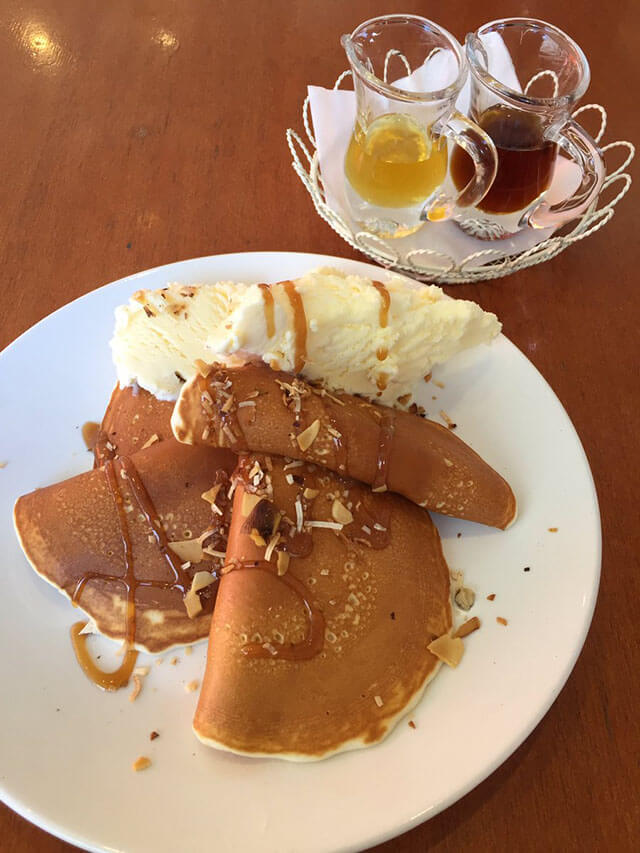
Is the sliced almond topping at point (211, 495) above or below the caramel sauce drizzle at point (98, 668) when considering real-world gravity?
above

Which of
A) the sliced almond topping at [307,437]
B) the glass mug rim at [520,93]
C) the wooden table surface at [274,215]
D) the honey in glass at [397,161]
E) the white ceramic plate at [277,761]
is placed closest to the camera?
the white ceramic plate at [277,761]

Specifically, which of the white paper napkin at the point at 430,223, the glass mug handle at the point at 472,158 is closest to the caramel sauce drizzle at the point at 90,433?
the white paper napkin at the point at 430,223

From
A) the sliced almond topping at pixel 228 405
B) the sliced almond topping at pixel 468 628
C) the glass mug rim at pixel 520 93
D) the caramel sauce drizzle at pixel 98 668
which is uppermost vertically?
the glass mug rim at pixel 520 93

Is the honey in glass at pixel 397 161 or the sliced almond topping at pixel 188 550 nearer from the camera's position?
the sliced almond topping at pixel 188 550

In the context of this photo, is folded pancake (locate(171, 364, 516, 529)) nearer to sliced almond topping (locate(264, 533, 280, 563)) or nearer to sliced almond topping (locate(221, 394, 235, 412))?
sliced almond topping (locate(221, 394, 235, 412))

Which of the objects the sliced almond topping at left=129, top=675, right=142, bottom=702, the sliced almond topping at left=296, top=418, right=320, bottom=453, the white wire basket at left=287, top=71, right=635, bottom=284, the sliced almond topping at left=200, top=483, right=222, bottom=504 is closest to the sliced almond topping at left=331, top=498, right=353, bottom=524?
the sliced almond topping at left=296, top=418, right=320, bottom=453

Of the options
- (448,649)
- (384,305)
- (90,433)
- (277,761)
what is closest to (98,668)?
(277,761)

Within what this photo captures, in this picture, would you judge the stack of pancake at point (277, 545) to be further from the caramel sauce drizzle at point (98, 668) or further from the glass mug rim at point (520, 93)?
the glass mug rim at point (520, 93)
